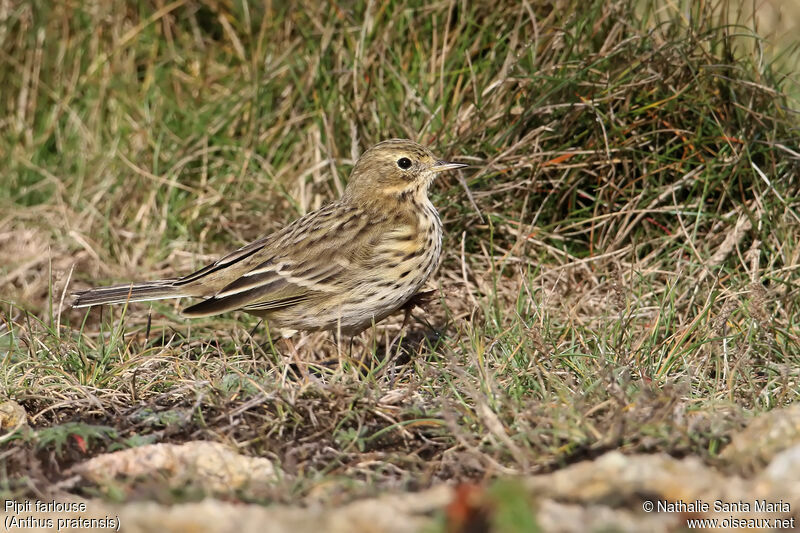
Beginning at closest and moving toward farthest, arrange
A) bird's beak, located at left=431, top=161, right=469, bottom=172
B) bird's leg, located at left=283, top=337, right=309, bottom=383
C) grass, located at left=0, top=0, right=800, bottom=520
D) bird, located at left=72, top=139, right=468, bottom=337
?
grass, located at left=0, top=0, right=800, bottom=520
bird's leg, located at left=283, top=337, right=309, bottom=383
bird, located at left=72, top=139, right=468, bottom=337
bird's beak, located at left=431, top=161, right=469, bottom=172

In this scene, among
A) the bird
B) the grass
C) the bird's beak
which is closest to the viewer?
the grass

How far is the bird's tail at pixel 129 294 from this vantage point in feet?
16.3

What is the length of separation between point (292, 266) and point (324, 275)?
18 cm

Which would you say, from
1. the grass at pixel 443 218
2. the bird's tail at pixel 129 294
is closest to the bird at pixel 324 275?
the bird's tail at pixel 129 294

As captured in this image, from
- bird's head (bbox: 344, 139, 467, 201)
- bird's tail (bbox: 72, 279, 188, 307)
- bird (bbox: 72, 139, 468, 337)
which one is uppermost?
bird's head (bbox: 344, 139, 467, 201)

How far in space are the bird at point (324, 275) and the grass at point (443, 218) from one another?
0.22 metres

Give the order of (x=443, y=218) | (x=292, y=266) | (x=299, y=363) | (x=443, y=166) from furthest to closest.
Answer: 1. (x=443, y=218)
2. (x=443, y=166)
3. (x=292, y=266)
4. (x=299, y=363)

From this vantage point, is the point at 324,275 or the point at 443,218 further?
the point at 443,218

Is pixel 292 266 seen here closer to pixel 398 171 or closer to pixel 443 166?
pixel 398 171

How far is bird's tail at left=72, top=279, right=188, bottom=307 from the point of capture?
497cm

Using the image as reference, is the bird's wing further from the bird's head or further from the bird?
the bird's head

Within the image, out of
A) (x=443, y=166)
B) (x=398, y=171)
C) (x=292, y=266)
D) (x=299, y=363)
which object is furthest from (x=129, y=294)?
(x=443, y=166)

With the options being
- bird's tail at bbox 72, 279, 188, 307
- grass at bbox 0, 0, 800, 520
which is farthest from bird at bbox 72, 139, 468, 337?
grass at bbox 0, 0, 800, 520

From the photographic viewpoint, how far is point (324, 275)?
16.5 feet
